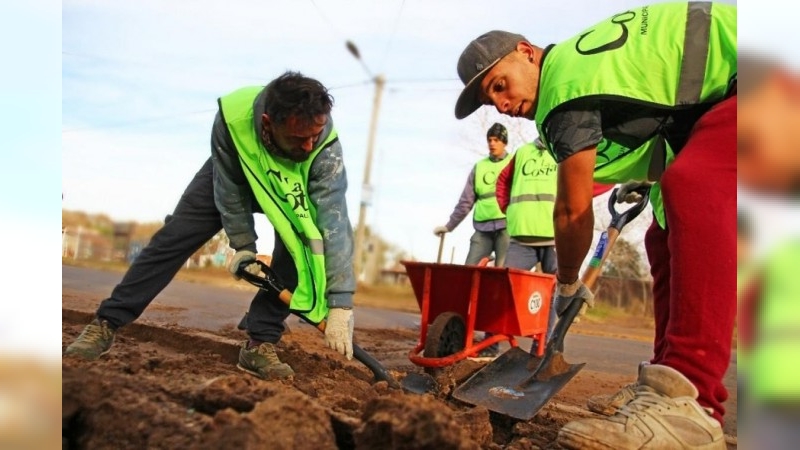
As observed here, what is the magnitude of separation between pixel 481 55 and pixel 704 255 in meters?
0.79

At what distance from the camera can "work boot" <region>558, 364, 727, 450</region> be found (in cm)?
125

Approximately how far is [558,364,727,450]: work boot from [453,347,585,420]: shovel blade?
1.43 feet

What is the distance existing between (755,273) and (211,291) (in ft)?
18.9

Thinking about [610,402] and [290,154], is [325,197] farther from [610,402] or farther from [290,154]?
[610,402]

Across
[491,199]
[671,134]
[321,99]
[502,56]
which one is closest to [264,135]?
[321,99]

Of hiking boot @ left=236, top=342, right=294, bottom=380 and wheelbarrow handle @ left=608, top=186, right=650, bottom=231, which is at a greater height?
wheelbarrow handle @ left=608, top=186, right=650, bottom=231

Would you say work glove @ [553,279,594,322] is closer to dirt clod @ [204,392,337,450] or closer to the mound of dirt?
the mound of dirt

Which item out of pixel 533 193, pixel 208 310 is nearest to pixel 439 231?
pixel 533 193

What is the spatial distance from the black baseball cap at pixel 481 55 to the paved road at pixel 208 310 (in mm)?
1455

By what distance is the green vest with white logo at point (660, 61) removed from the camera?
58.1 inches

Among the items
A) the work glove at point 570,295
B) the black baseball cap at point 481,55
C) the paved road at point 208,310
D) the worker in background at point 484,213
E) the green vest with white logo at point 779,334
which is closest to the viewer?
the green vest with white logo at point 779,334

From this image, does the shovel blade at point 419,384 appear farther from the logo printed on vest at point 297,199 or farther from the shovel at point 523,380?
the logo printed on vest at point 297,199

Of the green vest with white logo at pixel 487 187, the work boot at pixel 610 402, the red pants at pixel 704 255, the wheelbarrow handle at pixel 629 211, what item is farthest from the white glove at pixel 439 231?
the red pants at pixel 704 255

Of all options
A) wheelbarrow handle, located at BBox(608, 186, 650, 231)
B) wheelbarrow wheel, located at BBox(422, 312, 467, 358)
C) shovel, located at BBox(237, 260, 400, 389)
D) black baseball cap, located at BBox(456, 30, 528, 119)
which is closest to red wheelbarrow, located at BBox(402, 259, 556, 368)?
wheelbarrow wheel, located at BBox(422, 312, 467, 358)
